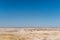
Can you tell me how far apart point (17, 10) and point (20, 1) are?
12cm

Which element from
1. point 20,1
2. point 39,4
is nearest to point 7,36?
point 20,1

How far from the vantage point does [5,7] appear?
1.23 metres

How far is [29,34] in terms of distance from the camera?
1.17 m

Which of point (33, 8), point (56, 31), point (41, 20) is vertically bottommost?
point (56, 31)

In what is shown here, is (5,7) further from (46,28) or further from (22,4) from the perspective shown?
(46,28)

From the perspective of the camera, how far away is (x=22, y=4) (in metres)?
1.24

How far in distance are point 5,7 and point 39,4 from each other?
0.44m

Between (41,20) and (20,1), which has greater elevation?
(20,1)

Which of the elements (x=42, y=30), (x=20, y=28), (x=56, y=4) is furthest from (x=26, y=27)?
(x=56, y=4)

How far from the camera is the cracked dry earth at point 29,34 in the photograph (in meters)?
1.17

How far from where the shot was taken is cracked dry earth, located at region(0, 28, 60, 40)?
1.17 metres

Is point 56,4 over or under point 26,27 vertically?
over

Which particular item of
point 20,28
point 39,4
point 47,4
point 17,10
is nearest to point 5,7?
point 17,10

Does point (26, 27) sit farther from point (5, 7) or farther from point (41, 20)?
point (5, 7)
